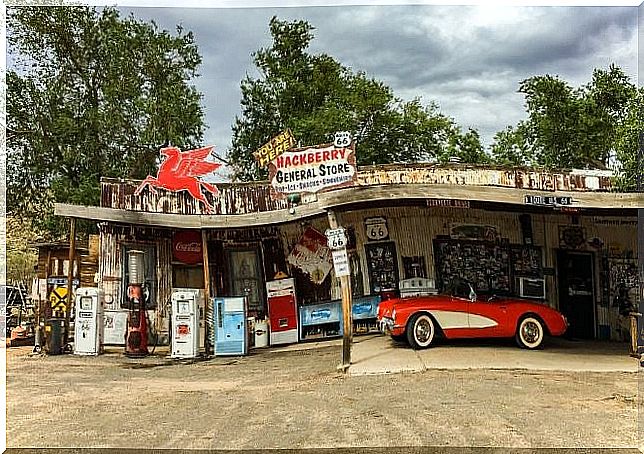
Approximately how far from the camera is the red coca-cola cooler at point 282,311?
12.3 meters

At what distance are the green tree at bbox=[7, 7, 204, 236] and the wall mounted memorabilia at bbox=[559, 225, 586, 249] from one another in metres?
6.51

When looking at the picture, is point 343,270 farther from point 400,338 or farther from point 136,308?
point 136,308

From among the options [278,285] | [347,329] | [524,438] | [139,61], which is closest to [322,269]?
[278,285]

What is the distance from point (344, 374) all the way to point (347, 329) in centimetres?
57

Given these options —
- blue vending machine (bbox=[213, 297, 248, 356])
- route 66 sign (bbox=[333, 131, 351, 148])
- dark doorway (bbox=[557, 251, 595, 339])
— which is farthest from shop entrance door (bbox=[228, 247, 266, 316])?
dark doorway (bbox=[557, 251, 595, 339])

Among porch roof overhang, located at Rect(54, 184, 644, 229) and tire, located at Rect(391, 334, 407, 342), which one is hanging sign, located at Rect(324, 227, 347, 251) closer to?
porch roof overhang, located at Rect(54, 184, 644, 229)

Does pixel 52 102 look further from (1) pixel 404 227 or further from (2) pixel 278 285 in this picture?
(1) pixel 404 227

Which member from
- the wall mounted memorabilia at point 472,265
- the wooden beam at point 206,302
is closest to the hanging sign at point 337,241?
the wooden beam at point 206,302

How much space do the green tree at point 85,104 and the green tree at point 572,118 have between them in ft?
23.0

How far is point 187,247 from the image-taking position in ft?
41.2

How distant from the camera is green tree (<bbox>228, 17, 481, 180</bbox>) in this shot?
43.7ft

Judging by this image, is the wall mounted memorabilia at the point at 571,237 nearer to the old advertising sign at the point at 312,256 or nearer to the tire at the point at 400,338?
the tire at the point at 400,338

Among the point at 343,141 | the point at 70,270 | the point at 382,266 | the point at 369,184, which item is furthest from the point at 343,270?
the point at 70,270

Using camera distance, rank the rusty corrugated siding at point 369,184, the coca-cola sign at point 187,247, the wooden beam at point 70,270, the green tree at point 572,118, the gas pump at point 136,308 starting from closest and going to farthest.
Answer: the wooden beam at point 70,270
the gas pump at point 136,308
the rusty corrugated siding at point 369,184
the coca-cola sign at point 187,247
the green tree at point 572,118
